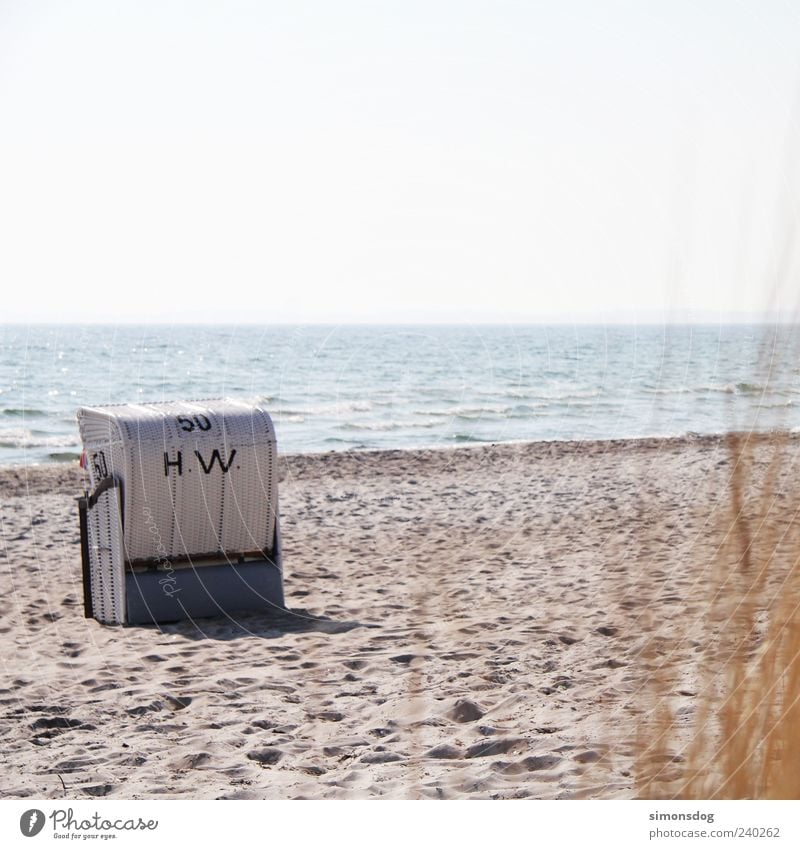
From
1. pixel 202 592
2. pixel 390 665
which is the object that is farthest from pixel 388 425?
pixel 390 665

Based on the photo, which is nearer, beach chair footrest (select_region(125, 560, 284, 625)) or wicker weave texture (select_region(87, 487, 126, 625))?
wicker weave texture (select_region(87, 487, 126, 625))

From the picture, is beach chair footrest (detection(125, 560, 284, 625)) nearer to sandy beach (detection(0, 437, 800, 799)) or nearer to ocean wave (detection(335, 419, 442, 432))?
sandy beach (detection(0, 437, 800, 799))

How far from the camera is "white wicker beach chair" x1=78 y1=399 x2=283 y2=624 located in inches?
201

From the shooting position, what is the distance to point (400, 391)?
21453mm

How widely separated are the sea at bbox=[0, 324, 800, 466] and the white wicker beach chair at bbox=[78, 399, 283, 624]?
2056 millimetres

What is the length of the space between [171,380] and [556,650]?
22.7 m

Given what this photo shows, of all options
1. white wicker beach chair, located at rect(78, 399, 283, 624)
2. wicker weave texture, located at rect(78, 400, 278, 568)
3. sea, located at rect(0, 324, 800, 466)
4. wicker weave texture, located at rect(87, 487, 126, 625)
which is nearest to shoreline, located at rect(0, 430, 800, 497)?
sea, located at rect(0, 324, 800, 466)

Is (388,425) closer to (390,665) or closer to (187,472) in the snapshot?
(187,472)

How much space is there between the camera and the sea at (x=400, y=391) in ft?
5.77

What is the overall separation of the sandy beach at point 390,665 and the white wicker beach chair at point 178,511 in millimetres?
195

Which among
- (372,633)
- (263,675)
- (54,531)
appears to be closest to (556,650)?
(372,633)

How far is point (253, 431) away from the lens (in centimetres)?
A: 526
